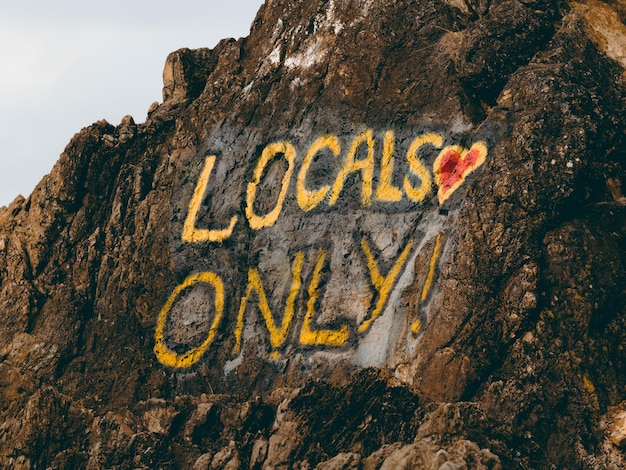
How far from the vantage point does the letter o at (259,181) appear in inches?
993

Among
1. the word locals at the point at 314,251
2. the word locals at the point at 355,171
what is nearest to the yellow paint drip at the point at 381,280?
the word locals at the point at 314,251

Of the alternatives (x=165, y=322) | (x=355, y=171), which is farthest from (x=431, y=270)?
(x=165, y=322)

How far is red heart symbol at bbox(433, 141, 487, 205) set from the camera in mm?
23000

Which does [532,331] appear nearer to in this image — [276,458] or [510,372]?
[510,372]

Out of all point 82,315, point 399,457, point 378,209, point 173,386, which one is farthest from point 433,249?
point 82,315

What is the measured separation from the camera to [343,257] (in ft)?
79.0

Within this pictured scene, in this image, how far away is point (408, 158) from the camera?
24.1m

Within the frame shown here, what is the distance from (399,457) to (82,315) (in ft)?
27.4

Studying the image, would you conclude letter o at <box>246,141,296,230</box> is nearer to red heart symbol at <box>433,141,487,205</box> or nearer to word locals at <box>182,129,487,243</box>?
word locals at <box>182,129,487,243</box>

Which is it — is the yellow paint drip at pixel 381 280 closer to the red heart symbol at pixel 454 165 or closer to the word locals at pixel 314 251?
the word locals at pixel 314 251

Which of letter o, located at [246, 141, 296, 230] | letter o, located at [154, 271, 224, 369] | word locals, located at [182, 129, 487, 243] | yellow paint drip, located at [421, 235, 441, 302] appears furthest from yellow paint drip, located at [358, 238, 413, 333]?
letter o, located at [154, 271, 224, 369]

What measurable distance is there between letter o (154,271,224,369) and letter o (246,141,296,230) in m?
1.35

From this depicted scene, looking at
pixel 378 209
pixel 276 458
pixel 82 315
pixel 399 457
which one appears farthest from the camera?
pixel 82 315

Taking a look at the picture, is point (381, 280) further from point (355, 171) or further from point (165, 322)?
point (165, 322)
